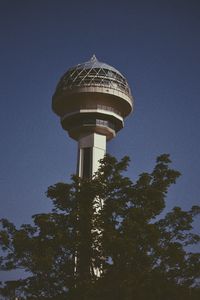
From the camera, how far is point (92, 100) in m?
59.4

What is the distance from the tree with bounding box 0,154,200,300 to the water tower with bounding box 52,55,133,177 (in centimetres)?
3250

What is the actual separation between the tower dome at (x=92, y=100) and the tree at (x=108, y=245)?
33690 millimetres

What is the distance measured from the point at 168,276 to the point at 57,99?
42.0m

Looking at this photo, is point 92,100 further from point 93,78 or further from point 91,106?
point 93,78

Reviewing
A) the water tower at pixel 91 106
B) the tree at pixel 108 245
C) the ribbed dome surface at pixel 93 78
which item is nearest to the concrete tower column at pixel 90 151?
the water tower at pixel 91 106

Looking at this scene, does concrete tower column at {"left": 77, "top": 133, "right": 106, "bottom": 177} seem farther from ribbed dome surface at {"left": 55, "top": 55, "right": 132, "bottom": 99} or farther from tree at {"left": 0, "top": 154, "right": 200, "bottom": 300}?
tree at {"left": 0, "top": 154, "right": 200, "bottom": 300}

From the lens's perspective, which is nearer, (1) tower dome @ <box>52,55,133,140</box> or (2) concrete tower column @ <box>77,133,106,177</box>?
(2) concrete tower column @ <box>77,133,106,177</box>

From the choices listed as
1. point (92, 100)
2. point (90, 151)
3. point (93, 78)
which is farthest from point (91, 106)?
point (90, 151)

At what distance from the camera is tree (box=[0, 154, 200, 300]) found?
21.8 meters

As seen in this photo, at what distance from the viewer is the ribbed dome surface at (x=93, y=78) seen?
195 ft

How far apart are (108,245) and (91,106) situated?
38749mm

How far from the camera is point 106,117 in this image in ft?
197

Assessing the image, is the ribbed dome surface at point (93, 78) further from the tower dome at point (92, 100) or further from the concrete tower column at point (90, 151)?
the concrete tower column at point (90, 151)

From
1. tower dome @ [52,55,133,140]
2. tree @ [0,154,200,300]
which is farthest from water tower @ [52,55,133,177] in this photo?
tree @ [0,154,200,300]
